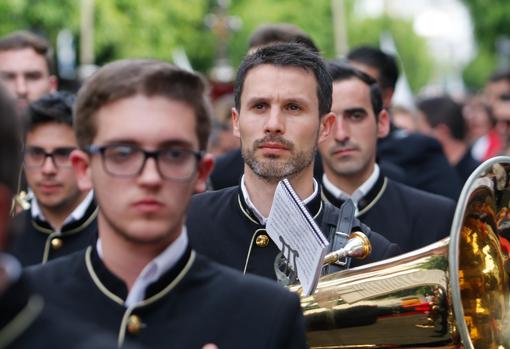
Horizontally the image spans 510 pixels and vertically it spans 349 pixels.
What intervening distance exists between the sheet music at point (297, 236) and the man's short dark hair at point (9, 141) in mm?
1622

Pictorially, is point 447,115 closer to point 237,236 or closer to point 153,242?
point 237,236

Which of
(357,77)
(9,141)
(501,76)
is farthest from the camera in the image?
(501,76)

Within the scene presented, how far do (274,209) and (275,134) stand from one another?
0.62 meters

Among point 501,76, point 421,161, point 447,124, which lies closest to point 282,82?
point 421,161

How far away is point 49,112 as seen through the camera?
227 inches

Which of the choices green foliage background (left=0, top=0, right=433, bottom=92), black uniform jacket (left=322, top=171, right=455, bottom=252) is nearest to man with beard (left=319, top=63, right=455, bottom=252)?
black uniform jacket (left=322, top=171, right=455, bottom=252)

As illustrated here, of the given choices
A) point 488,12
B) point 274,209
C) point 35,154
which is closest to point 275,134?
point 274,209

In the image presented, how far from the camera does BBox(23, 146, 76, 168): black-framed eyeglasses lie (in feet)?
18.6

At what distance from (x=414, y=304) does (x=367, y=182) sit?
1.87m

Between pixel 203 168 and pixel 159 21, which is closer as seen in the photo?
pixel 203 168

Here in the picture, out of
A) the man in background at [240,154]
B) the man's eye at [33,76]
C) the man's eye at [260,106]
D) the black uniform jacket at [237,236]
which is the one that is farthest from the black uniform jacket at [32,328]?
the man's eye at [33,76]

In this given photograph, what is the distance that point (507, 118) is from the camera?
9547 mm

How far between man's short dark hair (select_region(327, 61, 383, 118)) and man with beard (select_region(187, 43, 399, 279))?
1451 mm

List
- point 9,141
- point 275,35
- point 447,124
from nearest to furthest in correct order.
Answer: point 9,141, point 275,35, point 447,124
